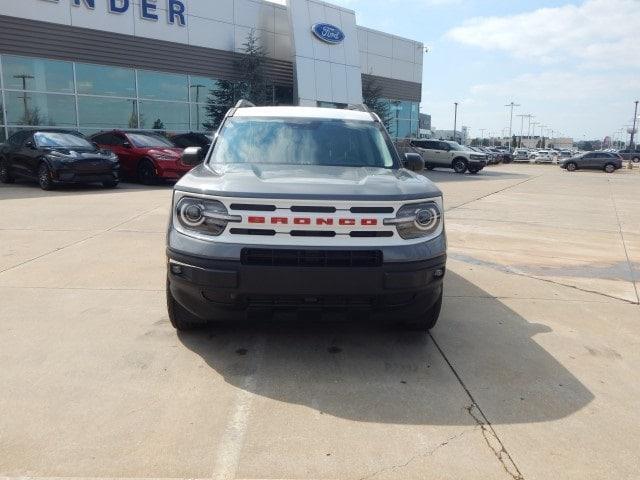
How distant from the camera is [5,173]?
14.9 meters

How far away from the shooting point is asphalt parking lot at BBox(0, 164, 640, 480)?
8.86ft

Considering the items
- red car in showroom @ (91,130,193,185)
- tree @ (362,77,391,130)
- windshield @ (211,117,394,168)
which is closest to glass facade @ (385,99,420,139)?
tree @ (362,77,391,130)

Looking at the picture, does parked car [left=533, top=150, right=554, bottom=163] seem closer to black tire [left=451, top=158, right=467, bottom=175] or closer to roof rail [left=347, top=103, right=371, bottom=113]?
black tire [left=451, top=158, right=467, bottom=175]

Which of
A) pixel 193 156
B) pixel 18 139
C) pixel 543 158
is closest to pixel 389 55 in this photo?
pixel 18 139

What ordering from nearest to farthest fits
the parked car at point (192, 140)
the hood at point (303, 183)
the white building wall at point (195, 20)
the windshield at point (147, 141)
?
1. the hood at point (303, 183)
2. the windshield at point (147, 141)
3. the parked car at point (192, 140)
4. the white building wall at point (195, 20)

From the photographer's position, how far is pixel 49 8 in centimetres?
1925

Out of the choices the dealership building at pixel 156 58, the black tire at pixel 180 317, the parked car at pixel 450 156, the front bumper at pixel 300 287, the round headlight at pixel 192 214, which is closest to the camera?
the front bumper at pixel 300 287

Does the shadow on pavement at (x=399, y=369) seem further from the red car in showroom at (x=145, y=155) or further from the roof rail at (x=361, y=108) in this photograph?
the red car in showroom at (x=145, y=155)

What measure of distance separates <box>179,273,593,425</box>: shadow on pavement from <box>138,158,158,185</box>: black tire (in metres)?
11.9

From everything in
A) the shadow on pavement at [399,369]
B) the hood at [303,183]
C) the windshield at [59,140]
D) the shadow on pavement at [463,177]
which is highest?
the windshield at [59,140]

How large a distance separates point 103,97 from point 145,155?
7383mm

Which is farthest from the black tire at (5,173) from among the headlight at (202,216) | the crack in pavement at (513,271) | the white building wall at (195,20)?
the headlight at (202,216)

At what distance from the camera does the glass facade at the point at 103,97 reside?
61.7 feet

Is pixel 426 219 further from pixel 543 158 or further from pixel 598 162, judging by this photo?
pixel 543 158
